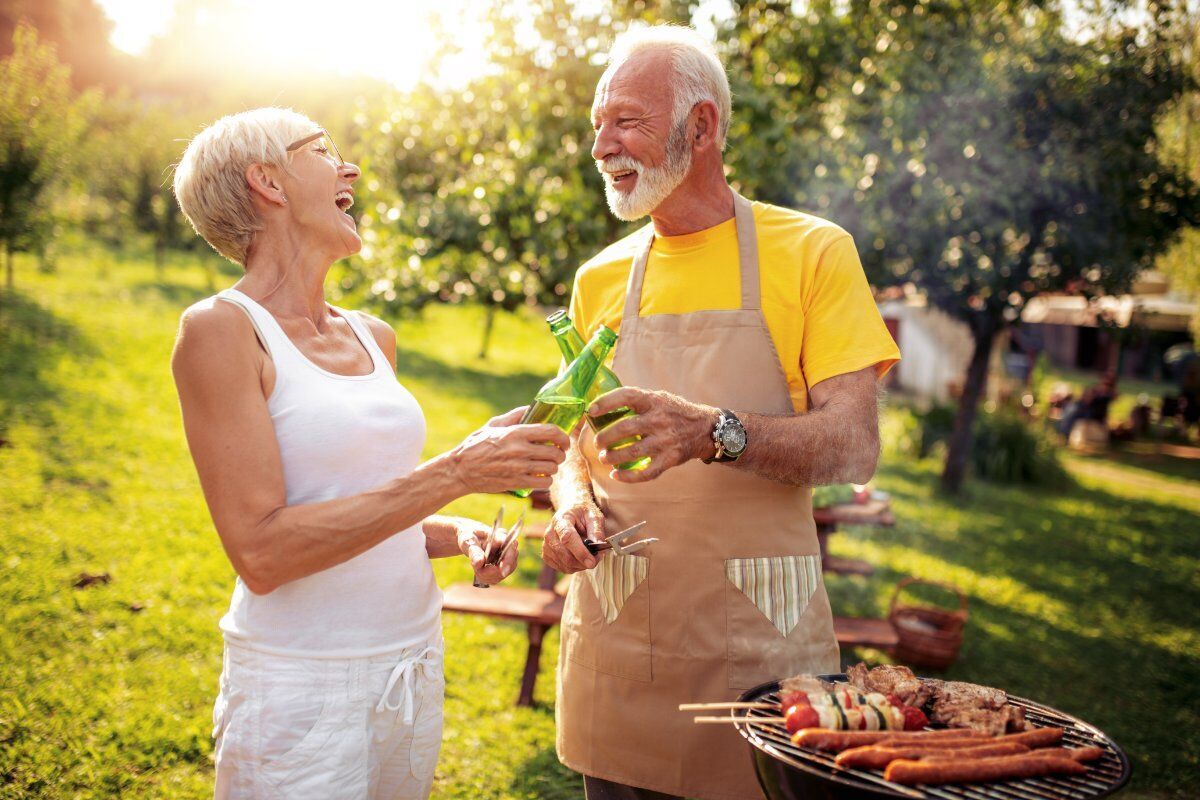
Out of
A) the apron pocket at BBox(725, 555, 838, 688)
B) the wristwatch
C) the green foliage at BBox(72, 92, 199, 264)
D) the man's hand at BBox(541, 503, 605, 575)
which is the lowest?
the apron pocket at BBox(725, 555, 838, 688)

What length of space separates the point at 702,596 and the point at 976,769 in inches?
36.0

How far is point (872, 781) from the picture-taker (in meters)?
1.59

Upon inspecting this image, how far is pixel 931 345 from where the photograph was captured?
22.4 meters

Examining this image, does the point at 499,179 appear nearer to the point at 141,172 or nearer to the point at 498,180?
the point at 498,180

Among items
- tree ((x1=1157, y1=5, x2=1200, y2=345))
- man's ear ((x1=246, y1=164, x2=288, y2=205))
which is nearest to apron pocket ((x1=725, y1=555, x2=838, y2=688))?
man's ear ((x1=246, y1=164, x2=288, y2=205))

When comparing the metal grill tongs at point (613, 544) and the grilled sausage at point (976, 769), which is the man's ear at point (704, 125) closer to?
the metal grill tongs at point (613, 544)

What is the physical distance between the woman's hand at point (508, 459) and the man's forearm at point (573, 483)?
63 centimetres

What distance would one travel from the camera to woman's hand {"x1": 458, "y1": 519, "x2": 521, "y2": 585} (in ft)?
7.38

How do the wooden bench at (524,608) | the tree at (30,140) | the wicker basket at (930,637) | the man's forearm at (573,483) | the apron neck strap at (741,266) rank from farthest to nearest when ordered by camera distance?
1. the tree at (30,140)
2. the wicker basket at (930,637)
3. the wooden bench at (524,608)
4. the man's forearm at (573,483)
5. the apron neck strap at (741,266)

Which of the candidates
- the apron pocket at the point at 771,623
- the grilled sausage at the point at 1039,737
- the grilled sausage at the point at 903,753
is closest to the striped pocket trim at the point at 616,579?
the apron pocket at the point at 771,623

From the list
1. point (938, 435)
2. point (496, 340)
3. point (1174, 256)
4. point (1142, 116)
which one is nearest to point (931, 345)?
point (1174, 256)

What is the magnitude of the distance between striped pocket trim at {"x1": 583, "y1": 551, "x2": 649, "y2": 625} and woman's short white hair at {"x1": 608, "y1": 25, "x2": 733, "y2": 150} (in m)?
1.21

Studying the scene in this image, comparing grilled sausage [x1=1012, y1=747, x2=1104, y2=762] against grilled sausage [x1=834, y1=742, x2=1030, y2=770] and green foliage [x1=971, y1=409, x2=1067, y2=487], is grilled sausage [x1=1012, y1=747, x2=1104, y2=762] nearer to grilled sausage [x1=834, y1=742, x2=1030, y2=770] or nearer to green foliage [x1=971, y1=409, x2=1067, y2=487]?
grilled sausage [x1=834, y1=742, x2=1030, y2=770]

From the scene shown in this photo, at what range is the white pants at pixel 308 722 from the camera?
1976 millimetres
